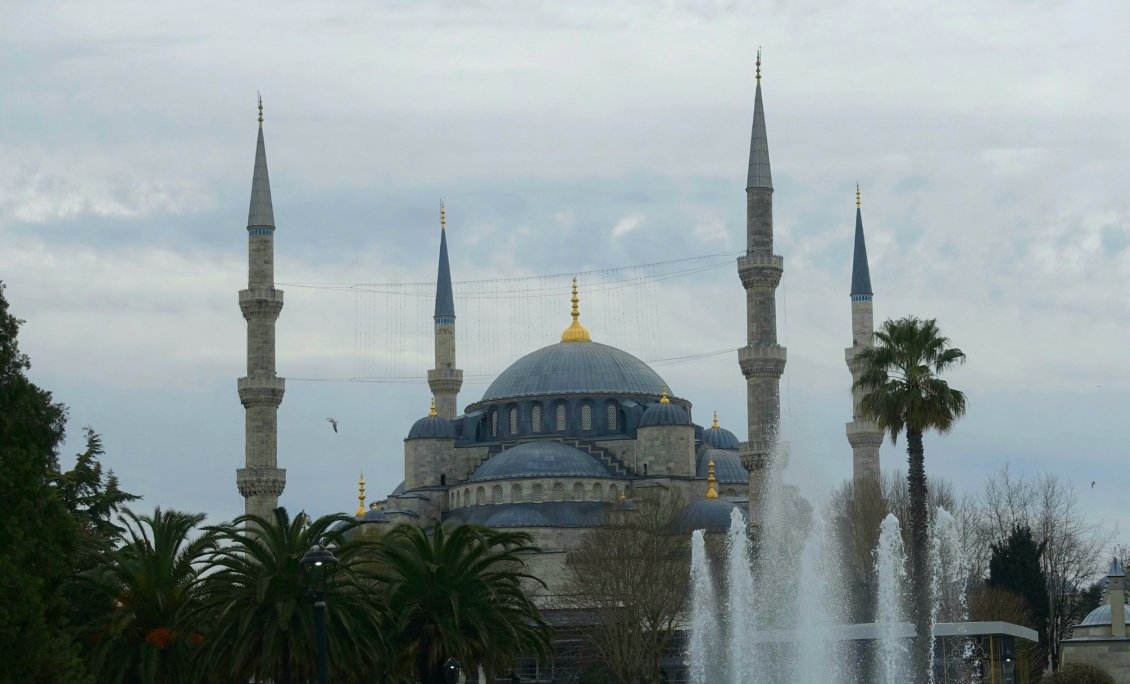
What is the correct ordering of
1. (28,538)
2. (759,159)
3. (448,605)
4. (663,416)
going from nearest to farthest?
1. (28,538)
2. (448,605)
3. (759,159)
4. (663,416)

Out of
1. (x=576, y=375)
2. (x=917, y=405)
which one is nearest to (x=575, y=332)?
(x=576, y=375)

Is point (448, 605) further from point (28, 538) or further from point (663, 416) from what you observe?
point (663, 416)

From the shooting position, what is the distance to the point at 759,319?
229 ft

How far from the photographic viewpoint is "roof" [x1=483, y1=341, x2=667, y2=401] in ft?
288

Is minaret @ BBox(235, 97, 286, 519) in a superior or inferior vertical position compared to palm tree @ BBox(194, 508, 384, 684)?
superior

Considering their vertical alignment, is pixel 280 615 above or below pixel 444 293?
below

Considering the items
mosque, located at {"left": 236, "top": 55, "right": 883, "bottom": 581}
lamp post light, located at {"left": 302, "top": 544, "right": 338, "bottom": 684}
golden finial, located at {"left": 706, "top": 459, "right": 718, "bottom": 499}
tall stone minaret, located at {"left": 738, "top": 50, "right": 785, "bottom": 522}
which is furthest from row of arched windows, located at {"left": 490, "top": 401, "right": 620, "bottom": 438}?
lamp post light, located at {"left": 302, "top": 544, "right": 338, "bottom": 684}

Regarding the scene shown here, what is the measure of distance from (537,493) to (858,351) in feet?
48.5

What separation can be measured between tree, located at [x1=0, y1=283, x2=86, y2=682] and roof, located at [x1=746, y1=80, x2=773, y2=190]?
42.1m

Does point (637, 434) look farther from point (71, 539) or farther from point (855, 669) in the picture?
point (71, 539)

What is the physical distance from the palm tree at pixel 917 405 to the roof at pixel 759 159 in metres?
27.3

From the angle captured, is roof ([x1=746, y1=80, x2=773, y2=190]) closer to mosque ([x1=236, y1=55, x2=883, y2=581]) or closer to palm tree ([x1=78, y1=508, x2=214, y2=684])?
mosque ([x1=236, y1=55, x2=883, y2=581])

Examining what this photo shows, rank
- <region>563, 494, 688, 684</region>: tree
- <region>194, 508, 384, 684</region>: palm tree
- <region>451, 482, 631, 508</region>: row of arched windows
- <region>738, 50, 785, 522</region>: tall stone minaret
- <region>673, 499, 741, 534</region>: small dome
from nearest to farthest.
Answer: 1. <region>194, 508, 384, 684</region>: palm tree
2. <region>563, 494, 688, 684</region>: tree
3. <region>738, 50, 785, 522</region>: tall stone minaret
4. <region>673, 499, 741, 534</region>: small dome
5. <region>451, 482, 631, 508</region>: row of arched windows

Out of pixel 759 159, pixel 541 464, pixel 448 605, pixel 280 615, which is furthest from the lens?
pixel 541 464
